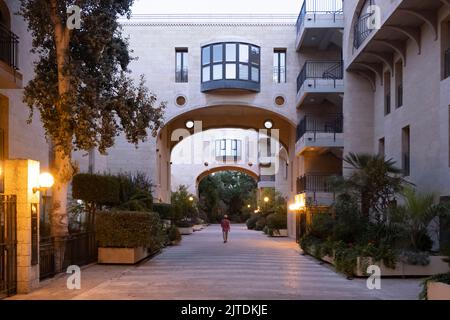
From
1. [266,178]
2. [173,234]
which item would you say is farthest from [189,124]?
[266,178]

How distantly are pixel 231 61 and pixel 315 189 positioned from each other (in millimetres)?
9165

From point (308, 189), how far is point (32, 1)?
21178 mm

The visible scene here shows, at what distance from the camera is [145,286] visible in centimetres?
1576

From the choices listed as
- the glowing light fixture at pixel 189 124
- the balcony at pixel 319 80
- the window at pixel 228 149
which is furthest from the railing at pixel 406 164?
the window at pixel 228 149

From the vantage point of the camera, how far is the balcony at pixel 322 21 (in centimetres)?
3372

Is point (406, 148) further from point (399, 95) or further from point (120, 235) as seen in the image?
point (120, 235)

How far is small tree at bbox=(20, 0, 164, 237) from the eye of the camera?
61.8 ft

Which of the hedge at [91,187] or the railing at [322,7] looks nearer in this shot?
the hedge at [91,187]

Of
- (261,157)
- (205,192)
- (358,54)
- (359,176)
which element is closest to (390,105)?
(358,54)

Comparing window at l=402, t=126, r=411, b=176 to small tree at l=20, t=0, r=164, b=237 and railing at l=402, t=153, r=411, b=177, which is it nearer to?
railing at l=402, t=153, r=411, b=177

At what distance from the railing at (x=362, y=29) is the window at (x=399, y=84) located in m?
1.86

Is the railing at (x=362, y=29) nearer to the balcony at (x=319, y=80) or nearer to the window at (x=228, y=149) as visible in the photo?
the balcony at (x=319, y=80)

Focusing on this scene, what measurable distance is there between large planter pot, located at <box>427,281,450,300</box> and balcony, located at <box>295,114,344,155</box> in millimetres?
22391

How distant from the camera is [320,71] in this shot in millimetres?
37188
